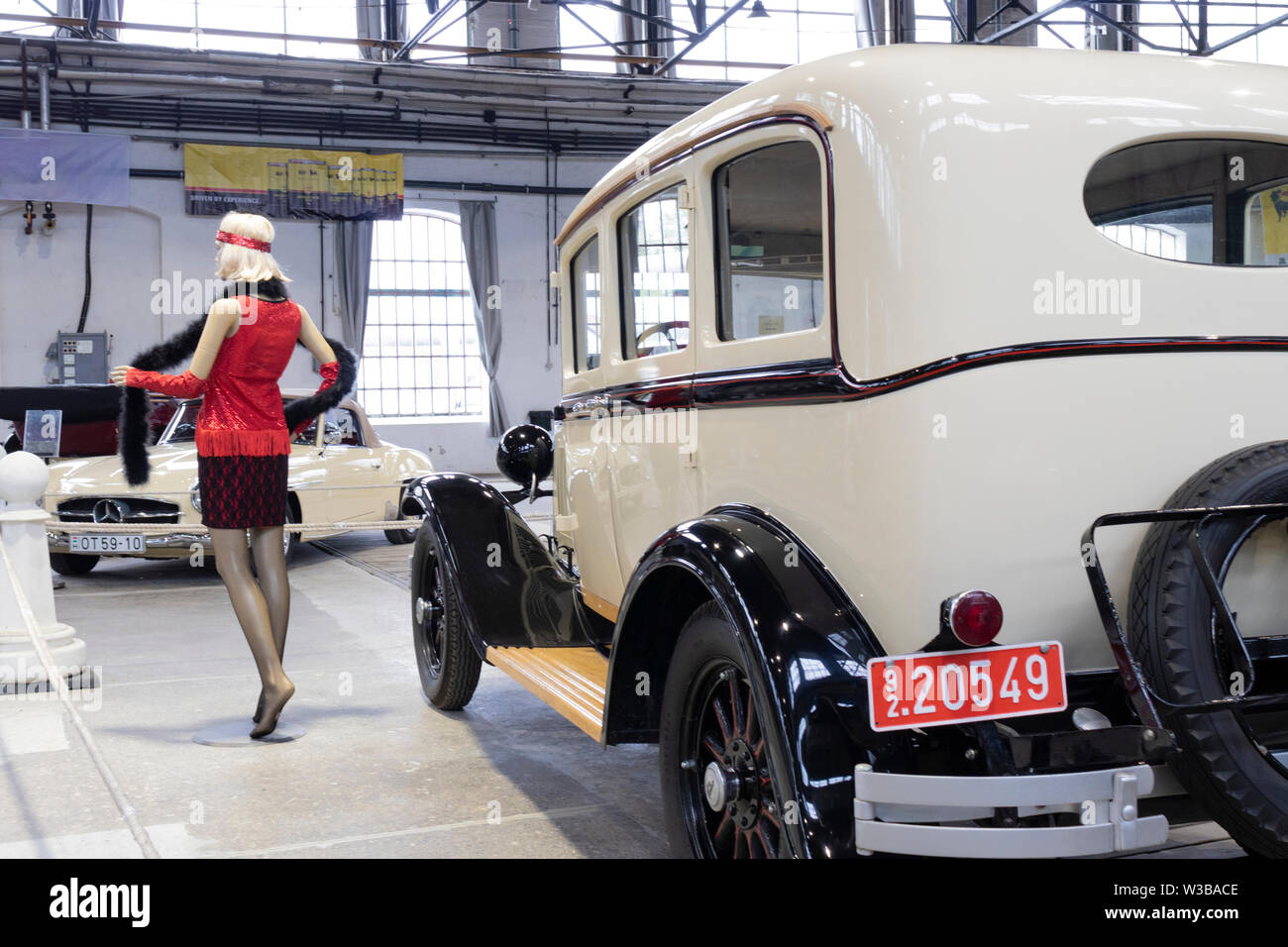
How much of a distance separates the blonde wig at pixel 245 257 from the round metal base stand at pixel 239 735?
163 cm

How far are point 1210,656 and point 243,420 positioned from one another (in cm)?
304

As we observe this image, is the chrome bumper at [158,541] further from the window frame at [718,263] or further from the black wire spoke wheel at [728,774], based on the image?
the black wire spoke wheel at [728,774]

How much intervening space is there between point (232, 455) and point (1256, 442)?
3046 millimetres

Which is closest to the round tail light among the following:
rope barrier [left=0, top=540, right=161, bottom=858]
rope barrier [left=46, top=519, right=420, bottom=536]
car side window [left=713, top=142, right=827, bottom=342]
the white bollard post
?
car side window [left=713, top=142, right=827, bottom=342]

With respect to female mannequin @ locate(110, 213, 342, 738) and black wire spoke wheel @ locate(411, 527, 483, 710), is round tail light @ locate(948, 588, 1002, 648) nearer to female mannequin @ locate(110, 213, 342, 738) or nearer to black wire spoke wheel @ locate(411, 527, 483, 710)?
black wire spoke wheel @ locate(411, 527, 483, 710)

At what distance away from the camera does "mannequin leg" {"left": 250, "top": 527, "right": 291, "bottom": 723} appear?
398 cm

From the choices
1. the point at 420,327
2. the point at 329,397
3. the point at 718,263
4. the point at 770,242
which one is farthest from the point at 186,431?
the point at 420,327

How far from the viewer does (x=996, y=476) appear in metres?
2.20

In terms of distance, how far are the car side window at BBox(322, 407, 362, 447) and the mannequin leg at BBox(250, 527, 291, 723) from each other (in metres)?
5.14

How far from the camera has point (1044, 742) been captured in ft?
6.91

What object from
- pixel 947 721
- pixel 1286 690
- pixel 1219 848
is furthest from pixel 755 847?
pixel 1219 848
